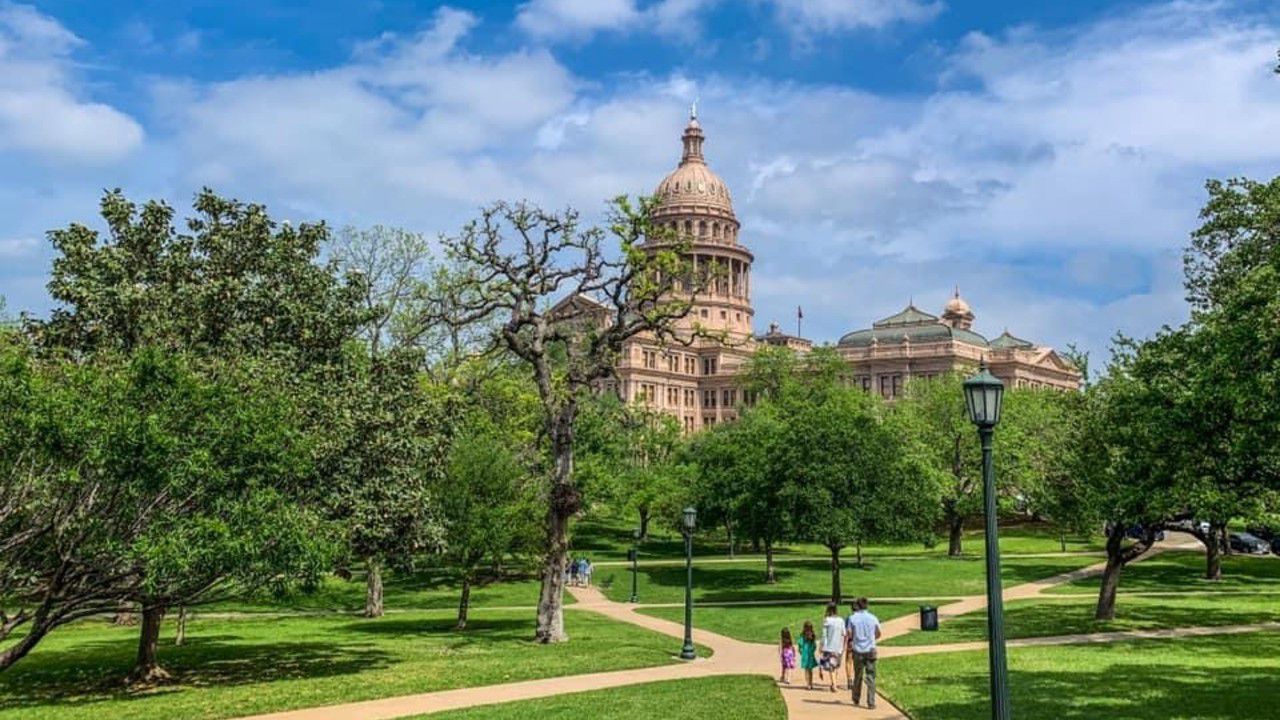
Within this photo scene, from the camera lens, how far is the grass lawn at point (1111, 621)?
2842 centimetres

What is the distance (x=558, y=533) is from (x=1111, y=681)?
14.2 m

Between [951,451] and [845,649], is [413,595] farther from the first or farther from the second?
[951,451]

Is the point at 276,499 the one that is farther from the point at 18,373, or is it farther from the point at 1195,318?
the point at 1195,318

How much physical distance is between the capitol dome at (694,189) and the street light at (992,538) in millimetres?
131854

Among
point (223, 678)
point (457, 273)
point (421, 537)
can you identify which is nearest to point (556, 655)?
point (421, 537)

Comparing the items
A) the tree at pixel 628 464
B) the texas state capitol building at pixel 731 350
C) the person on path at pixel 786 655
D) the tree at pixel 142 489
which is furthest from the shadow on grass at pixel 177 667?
the texas state capitol building at pixel 731 350

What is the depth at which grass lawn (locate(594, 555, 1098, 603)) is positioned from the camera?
1625 inches

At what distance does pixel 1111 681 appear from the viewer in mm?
19969

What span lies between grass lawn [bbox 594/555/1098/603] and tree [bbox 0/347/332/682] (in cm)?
2317

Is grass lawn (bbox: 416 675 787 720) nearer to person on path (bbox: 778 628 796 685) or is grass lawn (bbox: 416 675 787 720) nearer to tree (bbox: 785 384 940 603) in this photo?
person on path (bbox: 778 628 796 685)

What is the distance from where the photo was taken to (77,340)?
22344 mm

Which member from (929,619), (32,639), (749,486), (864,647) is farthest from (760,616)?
(32,639)

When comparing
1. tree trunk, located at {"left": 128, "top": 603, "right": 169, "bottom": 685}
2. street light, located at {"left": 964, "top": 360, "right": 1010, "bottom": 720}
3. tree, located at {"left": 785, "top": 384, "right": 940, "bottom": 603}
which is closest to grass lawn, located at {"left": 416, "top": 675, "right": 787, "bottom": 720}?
street light, located at {"left": 964, "top": 360, "right": 1010, "bottom": 720}

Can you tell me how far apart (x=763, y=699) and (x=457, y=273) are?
112ft
